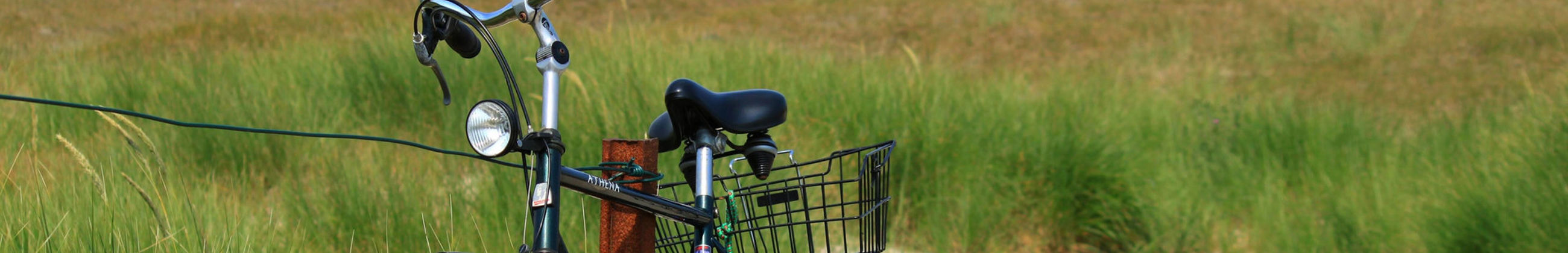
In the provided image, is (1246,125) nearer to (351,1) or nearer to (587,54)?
(587,54)

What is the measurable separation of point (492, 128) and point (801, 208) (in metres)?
2.25

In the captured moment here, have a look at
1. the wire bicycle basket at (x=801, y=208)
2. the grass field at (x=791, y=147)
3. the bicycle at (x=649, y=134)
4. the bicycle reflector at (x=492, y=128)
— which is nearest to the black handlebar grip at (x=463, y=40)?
the bicycle at (x=649, y=134)

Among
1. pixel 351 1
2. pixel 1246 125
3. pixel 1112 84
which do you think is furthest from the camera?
pixel 351 1

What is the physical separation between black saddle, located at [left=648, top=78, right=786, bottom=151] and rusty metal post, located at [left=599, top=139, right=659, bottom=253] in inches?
1.5

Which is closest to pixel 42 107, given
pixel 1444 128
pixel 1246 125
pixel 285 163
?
pixel 285 163

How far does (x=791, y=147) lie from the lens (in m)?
3.90

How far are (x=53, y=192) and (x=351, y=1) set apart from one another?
443 inches

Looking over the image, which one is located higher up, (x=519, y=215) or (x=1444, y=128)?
(x=1444, y=128)

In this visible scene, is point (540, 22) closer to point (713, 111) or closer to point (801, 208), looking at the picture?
point (713, 111)

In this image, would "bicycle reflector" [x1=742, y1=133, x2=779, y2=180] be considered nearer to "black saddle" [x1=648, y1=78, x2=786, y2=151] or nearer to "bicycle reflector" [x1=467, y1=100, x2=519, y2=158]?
"black saddle" [x1=648, y1=78, x2=786, y2=151]

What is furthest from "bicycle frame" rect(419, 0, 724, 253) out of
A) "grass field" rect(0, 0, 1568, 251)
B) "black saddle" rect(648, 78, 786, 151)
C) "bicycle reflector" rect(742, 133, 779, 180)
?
"grass field" rect(0, 0, 1568, 251)

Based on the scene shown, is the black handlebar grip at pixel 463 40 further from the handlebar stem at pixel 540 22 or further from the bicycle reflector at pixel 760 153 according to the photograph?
the bicycle reflector at pixel 760 153

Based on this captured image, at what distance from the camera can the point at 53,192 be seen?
8.38 feet

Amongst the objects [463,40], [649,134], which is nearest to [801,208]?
[649,134]
